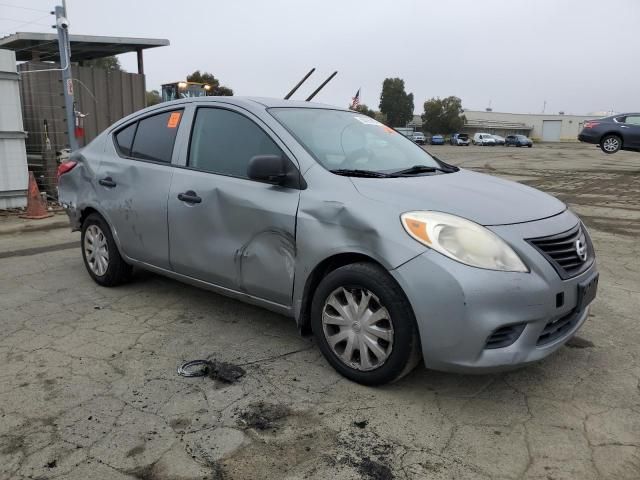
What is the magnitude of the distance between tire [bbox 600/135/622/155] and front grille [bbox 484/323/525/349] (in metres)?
18.2

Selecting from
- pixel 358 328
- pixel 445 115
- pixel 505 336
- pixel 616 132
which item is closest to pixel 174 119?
pixel 358 328

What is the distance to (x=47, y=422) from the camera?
2.70m

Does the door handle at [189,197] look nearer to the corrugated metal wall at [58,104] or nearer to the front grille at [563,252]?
the front grille at [563,252]

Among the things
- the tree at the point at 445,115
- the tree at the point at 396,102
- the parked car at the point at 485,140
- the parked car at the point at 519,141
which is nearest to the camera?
the parked car at the point at 519,141

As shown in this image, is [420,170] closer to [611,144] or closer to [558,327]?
[558,327]

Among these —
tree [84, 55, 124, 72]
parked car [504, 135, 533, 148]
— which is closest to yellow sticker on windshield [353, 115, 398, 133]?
tree [84, 55, 124, 72]

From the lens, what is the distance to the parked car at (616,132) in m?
17.6

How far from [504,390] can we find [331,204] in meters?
1.43

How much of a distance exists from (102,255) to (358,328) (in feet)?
9.06

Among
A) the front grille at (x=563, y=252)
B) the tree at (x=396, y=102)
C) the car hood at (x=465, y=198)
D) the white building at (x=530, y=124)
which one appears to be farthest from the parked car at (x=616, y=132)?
the white building at (x=530, y=124)

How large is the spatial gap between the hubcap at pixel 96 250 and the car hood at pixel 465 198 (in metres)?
2.59

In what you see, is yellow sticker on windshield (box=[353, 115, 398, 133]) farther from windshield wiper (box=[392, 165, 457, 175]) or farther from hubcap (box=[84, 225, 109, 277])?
hubcap (box=[84, 225, 109, 277])

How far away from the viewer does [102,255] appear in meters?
4.73

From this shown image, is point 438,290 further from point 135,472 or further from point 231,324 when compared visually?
point 231,324
